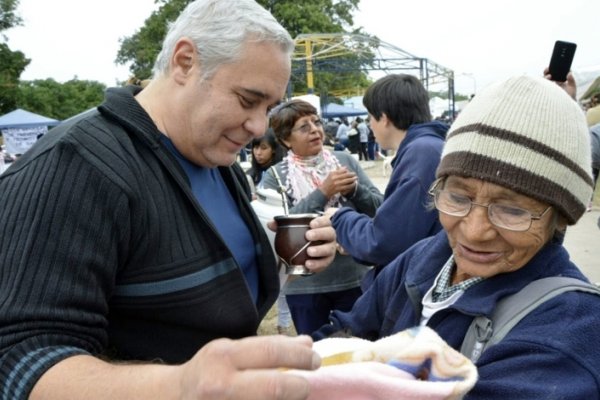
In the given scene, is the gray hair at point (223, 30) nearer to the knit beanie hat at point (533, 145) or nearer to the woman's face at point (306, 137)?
the knit beanie hat at point (533, 145)

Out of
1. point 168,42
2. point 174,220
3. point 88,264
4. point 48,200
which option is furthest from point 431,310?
point 168,42

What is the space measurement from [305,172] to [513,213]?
2394 mm

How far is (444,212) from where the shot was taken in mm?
1454

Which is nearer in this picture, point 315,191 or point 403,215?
point 403,215

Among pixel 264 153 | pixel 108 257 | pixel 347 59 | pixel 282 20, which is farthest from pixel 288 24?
pixel 108 257

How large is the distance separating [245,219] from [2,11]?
38.1 m

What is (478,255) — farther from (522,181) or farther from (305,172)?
(305,172)

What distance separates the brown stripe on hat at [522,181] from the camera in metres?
1.25

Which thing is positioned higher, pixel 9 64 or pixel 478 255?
pixel 478 255

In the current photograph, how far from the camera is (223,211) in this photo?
5.52ft

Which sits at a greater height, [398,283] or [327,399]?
[327,399]

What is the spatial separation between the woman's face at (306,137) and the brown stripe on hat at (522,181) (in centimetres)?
236

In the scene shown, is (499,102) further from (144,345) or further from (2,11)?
(2,11)

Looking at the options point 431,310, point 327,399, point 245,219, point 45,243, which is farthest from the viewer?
point 245,219
